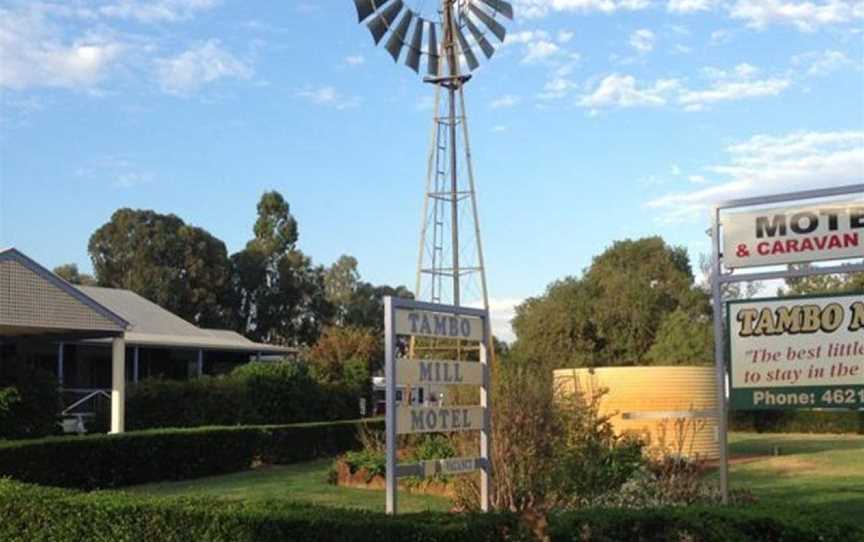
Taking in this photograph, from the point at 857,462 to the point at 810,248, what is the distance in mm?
15314

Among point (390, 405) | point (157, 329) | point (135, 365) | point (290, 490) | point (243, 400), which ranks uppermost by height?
point (157, 329)

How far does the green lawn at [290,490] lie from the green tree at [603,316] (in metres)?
33.8

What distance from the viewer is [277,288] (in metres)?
73.4

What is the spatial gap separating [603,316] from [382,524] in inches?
2077

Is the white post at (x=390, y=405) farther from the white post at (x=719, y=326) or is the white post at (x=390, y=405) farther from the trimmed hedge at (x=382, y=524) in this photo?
the white post at (x=719, y=326)

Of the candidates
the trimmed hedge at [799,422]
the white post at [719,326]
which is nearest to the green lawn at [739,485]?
the white post at [719,326]

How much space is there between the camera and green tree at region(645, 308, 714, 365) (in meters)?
50.8

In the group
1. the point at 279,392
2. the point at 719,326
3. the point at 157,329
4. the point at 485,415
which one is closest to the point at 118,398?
the point at 279,392

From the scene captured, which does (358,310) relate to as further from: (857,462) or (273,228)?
(857,462)

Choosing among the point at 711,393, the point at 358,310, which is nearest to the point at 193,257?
the point at 358,310

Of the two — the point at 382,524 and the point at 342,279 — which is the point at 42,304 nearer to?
the point at 382,524

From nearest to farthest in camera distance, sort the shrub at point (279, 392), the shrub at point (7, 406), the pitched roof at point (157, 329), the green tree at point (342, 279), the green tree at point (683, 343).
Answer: the shrub at point (7, 406) < the shrub at point (279, 392) < the pitched roof at point (157, 329) < the green tree at point (683, 343) < the green tree at point (342, 279)

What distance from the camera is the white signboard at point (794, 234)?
34.1 ft

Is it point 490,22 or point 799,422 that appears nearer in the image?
point 490,22
